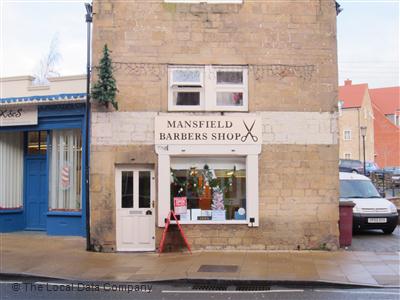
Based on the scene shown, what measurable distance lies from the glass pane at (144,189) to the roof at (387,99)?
68.2 metres

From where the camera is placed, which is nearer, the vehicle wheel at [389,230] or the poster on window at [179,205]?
the poster on window at [179,205]

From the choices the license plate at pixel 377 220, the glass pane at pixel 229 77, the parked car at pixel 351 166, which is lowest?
the license plate at pixel 377 220

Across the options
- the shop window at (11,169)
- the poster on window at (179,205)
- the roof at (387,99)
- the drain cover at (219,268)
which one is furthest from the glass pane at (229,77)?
the roof at (387,99)

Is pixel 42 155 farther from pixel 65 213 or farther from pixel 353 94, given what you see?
pixel 353 94

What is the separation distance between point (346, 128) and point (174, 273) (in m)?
53.7

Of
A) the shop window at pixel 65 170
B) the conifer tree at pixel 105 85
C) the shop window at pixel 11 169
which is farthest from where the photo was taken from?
the shop window at pixel 11 169

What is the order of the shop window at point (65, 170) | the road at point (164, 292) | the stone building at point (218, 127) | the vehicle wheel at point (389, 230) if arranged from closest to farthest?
the road at point (164, 292)
the stone building at point (218, 127)
the shop window at point (65, 170)
the vehicle wheel at point (389, 230)

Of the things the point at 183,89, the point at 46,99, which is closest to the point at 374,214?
the point at 183,89

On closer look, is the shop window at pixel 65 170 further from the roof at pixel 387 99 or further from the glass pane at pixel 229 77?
the roof at pixel 387 99

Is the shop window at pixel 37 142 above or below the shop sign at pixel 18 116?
below

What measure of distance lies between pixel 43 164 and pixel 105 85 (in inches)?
177

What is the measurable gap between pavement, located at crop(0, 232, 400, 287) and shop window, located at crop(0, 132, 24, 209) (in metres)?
2.70

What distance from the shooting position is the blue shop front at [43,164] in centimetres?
1454

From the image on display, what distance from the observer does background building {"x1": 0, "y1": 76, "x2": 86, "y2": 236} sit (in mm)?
14539
